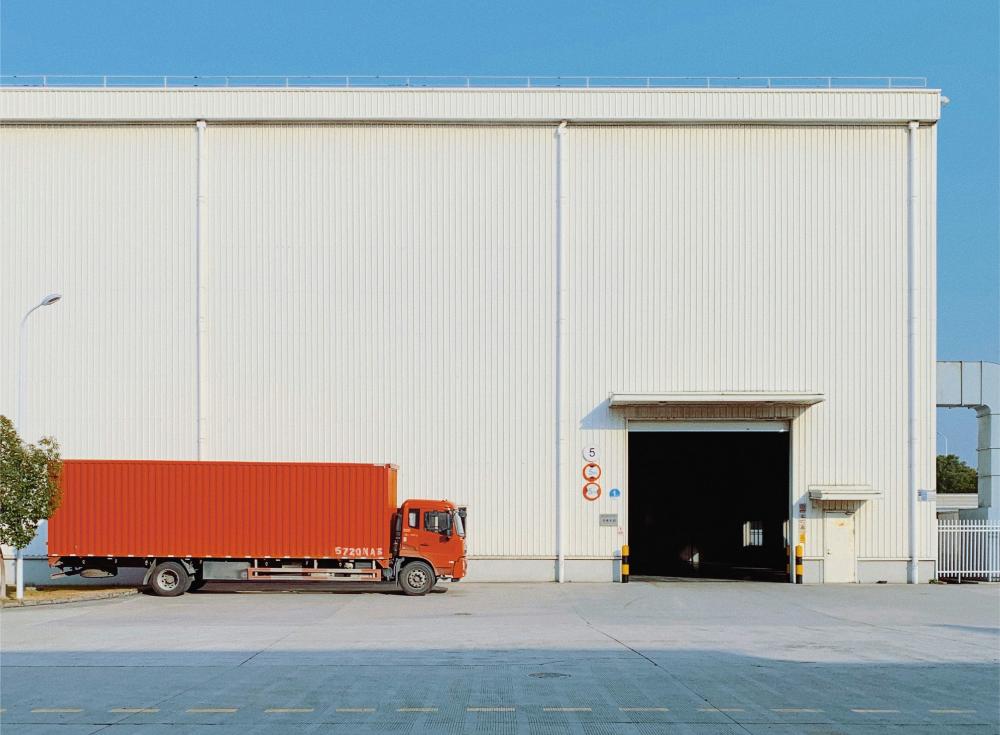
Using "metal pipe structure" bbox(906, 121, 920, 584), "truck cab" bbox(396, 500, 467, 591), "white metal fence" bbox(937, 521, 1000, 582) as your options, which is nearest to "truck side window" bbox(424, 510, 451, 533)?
"truck cab" bbox(396, 500, 467, 591)

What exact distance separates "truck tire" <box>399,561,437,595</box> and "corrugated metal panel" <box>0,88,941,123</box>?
14.3 metres

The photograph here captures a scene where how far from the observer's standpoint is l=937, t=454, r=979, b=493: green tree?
119 metres

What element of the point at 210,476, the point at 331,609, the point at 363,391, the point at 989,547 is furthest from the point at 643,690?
the point at 989,547

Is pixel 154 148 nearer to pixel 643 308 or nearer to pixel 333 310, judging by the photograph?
pixel 333 310

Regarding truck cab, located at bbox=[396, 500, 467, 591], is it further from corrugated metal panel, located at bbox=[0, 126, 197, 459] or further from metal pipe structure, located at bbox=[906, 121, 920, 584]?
metal pipe structure, located at bbox=[906, 121, 920, 584]

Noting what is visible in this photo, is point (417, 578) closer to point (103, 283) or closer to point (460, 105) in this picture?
point (103, 283)

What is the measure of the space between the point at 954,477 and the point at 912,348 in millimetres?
95163

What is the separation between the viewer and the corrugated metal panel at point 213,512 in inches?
1180

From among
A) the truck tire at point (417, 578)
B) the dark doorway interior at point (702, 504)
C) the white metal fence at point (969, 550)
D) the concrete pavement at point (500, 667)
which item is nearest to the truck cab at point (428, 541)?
the truck tire at point (417, 578)

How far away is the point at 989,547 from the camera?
3703cm

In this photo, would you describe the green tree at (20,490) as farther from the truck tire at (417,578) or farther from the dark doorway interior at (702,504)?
the dark doorway interior at (702,504)

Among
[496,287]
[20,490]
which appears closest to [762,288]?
[496,287]

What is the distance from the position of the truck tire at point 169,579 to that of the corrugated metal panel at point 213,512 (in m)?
0.46

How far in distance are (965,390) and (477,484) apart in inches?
680
